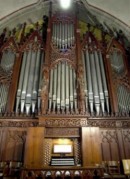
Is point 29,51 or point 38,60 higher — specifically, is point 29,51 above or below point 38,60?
above

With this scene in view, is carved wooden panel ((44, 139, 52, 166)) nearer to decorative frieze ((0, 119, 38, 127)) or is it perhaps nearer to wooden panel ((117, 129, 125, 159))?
decorative frieze ((0, 119, 38, 127))

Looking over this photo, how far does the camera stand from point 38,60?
8.55 m

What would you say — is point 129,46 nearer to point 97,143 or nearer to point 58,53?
point 58,53

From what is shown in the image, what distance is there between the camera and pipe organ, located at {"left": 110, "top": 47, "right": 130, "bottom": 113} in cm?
737

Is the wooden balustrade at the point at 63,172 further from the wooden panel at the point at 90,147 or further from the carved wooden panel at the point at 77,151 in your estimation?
the carved wooden panel at the point at 77,151

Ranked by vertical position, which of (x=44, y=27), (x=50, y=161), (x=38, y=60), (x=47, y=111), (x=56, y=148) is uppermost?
(x=44, y=27)

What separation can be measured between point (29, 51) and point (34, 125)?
146 inches

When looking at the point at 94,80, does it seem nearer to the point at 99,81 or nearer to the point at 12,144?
the point at 99,81

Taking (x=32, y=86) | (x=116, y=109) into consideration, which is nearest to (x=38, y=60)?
(x=32, y=86)

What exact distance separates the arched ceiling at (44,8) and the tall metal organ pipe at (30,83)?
1.96 meters

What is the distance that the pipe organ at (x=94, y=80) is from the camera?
715 centimetres

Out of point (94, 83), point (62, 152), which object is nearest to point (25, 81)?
point (94, 83)

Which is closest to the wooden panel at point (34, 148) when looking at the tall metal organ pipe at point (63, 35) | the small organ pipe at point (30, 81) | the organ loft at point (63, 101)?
the organ loft at point (63, 101)

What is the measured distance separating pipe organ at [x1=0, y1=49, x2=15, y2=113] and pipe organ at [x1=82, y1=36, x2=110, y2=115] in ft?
10.4
